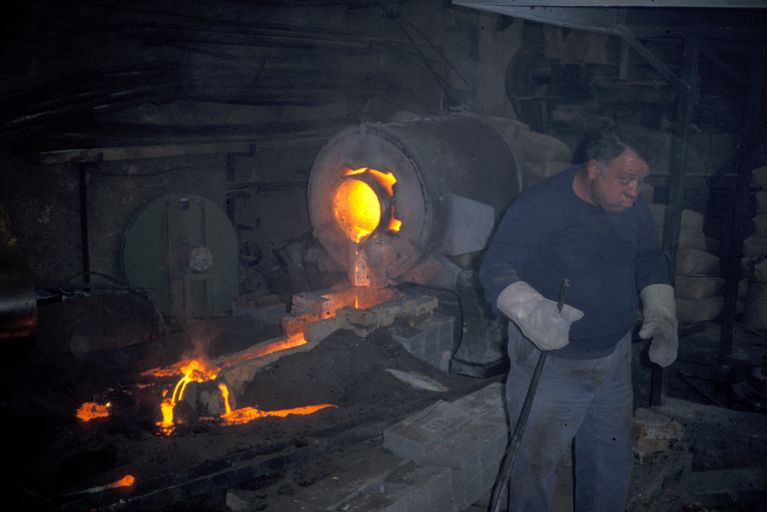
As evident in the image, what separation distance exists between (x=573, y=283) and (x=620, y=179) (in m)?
0.64

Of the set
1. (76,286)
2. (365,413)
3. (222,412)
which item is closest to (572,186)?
(365,413)

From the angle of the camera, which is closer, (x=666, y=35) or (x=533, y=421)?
(x=533, y=421)

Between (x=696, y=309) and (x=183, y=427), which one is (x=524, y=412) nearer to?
(x=183, y=427)

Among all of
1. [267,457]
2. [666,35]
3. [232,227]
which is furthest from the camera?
[232,227]

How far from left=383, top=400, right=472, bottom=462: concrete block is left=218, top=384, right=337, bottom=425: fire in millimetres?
927

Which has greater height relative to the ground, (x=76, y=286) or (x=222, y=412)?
(x=76, y=286)

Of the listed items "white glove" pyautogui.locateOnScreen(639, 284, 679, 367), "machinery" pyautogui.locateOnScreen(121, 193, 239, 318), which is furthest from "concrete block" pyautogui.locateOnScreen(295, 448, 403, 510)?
"machinery" pyautogui.locateOnScreen(121, 193, 239, 318)

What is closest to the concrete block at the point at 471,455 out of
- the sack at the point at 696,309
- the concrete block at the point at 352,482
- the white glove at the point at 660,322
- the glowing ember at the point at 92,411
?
the concrete block at the point at 352,482

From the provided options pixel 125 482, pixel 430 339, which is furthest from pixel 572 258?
pixel 430 339

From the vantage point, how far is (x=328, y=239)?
24.0 feet

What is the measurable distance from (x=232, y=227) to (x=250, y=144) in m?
1.16

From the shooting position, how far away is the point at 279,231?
9422 mm

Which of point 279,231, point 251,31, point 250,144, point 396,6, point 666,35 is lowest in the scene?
point 279,231

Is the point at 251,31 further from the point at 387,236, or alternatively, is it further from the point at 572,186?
the point at 572,186
